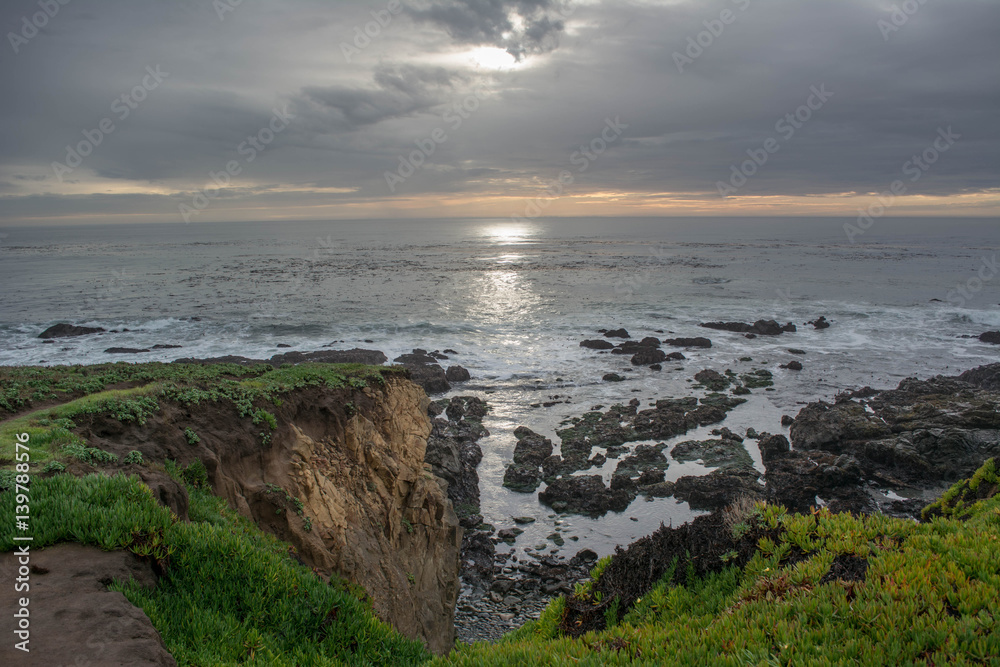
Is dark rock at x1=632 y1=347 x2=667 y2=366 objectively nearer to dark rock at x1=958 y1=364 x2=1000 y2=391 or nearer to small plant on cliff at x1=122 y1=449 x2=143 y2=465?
dark rock at x1=958 y1=364 x2=1000 y2=391

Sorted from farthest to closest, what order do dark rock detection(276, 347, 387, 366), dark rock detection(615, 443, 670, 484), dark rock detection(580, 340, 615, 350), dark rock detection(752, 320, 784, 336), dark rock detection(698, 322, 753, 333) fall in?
dark rock detection(698, 322, 753, 333), dark rock detection(752, 320, 784, 336), dark rock detection(580, 340, 615, 350), dark rock detection(276, 347, 387, 366), dark rock detection(615, 443, 670, 484)

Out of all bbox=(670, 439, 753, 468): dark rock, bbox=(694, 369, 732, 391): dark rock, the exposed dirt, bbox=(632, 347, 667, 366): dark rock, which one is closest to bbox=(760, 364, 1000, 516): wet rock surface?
bbox=(670, 439, 753, 468): dark rock

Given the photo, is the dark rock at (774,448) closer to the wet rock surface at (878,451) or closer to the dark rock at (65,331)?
the wet rock surface at (878,451)

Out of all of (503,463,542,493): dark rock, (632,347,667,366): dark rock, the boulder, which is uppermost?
the boulder

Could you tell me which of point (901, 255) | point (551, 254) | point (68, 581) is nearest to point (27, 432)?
point (68, 581)

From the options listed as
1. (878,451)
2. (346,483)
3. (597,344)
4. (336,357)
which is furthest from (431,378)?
(878,451)

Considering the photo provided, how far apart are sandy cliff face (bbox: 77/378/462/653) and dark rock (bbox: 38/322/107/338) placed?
38.7m

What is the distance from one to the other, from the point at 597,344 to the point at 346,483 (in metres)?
28.3

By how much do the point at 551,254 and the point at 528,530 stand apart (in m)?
93.4

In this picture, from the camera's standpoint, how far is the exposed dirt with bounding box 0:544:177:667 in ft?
13.2

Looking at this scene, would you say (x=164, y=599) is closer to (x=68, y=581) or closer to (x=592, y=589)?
(x=68, y=581)

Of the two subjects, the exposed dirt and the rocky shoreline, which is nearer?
the exposed dirt

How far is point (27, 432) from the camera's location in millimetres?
7430

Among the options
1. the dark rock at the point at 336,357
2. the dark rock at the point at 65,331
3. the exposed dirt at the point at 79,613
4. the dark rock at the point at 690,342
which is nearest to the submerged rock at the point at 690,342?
the dark rock at the point at 690,342
